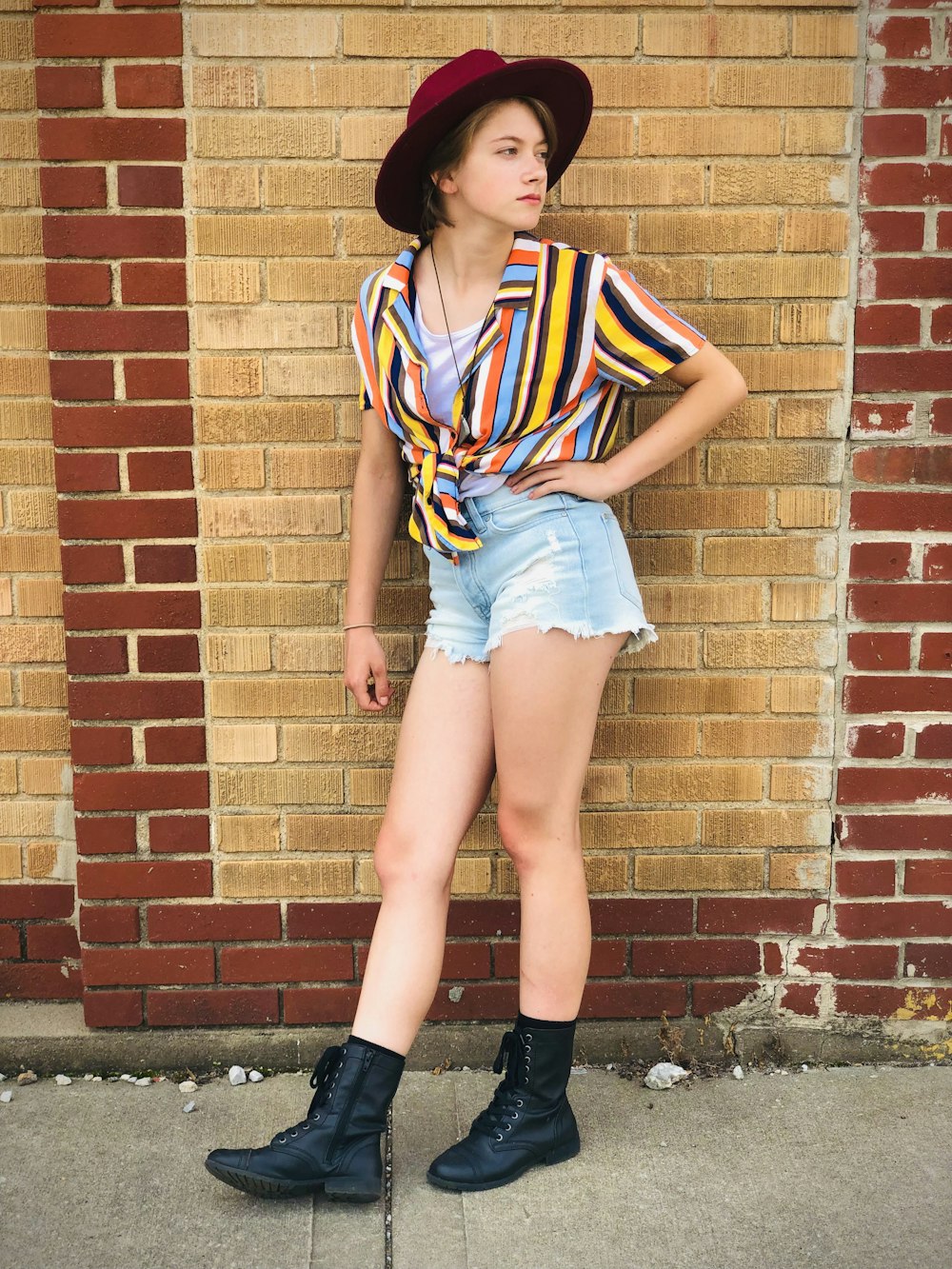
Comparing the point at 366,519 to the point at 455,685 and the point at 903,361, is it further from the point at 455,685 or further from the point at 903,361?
the point at 903,361

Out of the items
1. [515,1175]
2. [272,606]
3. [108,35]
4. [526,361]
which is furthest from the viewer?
[272,606]

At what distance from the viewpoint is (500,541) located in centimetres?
226

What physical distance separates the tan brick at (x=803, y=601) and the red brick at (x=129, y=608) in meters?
1.35

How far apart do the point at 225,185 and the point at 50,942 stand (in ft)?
6.19

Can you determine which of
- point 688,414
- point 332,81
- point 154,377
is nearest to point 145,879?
point 154,377

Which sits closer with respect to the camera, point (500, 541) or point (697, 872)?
point (500, 541)

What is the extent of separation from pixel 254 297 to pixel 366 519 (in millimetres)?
578

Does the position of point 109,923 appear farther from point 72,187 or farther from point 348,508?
point 72,187

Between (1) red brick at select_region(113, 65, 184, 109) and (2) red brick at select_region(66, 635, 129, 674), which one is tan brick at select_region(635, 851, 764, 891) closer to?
(2) red brick at select_region(66, 635, 129, 674)

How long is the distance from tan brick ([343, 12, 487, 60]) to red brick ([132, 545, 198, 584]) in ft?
3.81

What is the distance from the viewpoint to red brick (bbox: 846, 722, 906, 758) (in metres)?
2.70

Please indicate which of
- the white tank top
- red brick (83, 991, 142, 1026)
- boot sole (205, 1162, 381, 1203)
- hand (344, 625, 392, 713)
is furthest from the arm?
red brick (83, 991, 142, 1026)

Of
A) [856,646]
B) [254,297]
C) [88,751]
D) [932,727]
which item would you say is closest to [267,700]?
[88,751]

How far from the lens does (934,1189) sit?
2.29 meters
